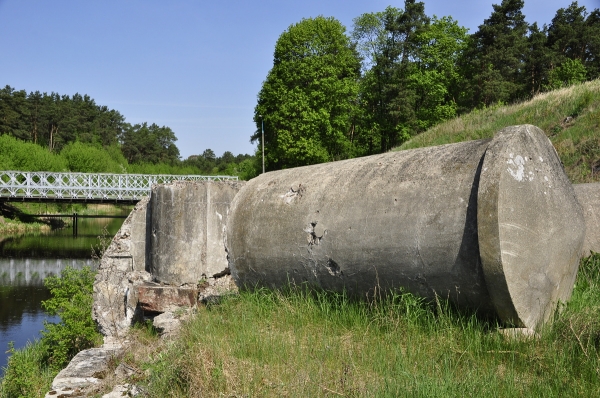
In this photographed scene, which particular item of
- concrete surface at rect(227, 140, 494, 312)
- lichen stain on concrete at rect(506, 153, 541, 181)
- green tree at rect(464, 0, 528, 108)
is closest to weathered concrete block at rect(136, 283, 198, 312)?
concrete surface at rect(227, 140, 494, 312)

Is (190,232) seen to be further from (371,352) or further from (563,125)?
(563,125)

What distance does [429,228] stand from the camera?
3.64 m

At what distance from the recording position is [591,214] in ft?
17.3

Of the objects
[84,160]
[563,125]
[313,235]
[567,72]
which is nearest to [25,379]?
[313,235]

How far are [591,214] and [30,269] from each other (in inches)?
889

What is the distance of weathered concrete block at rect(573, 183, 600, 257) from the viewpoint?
507cm

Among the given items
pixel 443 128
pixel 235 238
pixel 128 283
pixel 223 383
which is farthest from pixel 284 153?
pixel 223 383

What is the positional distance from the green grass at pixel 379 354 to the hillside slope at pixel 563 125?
566 centimetres

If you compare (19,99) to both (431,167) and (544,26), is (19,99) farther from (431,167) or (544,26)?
(431,167)

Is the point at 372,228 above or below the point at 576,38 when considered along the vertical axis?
below

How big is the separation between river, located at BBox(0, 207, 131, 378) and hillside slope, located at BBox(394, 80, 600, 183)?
7.66m

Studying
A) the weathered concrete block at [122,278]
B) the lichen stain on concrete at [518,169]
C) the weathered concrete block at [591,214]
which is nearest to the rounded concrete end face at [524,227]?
the lichen stain on concrete at [518,169]

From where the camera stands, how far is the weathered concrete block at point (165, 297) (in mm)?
6367

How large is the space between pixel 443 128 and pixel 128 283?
474 inches
